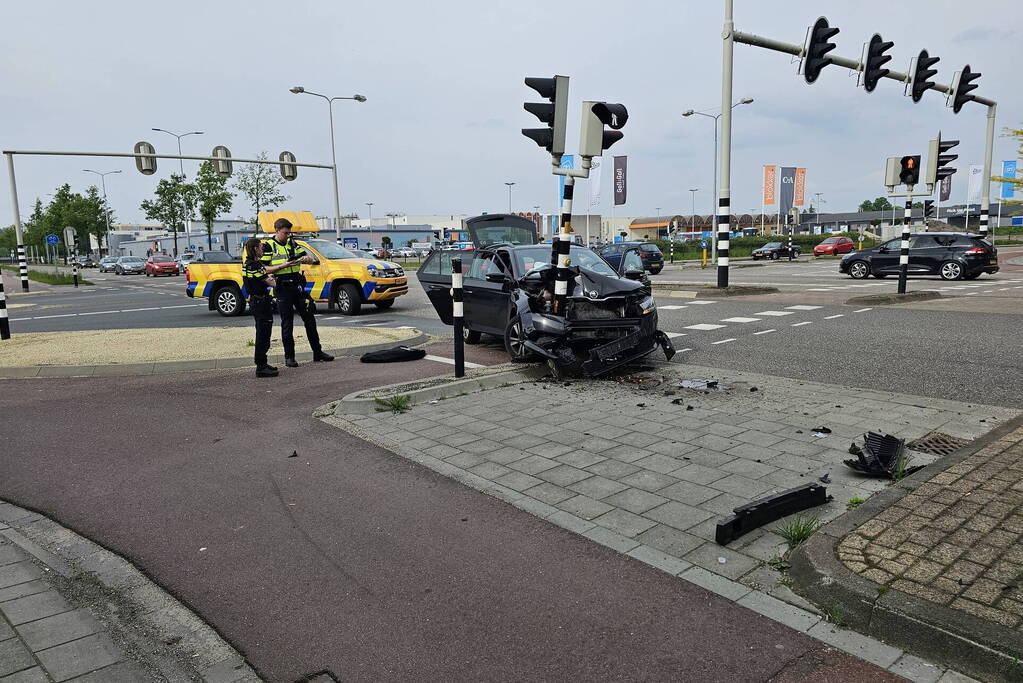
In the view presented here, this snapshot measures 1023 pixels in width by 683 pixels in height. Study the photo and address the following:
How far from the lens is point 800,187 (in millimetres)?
58625

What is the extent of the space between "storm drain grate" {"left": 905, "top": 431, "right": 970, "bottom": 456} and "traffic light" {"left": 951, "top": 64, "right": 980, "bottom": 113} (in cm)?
1803

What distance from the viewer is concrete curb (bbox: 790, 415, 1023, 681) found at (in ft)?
8.44

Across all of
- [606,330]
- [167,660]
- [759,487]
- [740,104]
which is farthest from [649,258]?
[167,660]

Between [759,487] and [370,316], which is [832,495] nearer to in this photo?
[759,487]

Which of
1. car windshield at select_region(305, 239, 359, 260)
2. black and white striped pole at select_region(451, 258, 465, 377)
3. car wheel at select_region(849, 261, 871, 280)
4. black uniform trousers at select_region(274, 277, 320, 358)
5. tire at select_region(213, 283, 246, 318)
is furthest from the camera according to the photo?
car wheel at select_region(849, 261, 871, 280)

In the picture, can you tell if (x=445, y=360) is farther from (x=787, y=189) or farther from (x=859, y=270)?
(x=787, y=189)

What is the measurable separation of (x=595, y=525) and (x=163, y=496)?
9.05ft

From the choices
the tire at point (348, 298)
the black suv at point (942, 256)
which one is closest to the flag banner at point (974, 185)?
the black suv at point (942, 256)

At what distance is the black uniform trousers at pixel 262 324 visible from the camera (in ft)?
28.0

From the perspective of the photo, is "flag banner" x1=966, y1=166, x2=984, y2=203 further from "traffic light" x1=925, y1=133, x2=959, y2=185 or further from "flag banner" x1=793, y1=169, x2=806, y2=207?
"traffic light" x1=925, y1=133, x2=959, y2=185

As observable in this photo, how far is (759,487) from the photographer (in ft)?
14.4

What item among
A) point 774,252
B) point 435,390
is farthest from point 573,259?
point 774,252

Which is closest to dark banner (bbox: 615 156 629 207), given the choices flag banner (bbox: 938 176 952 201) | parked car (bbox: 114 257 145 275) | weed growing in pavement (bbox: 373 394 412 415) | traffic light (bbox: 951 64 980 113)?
flag banner (bbox: 938 176 952 201)

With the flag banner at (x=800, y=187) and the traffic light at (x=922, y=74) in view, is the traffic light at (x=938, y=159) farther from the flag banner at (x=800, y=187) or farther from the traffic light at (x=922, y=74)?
the flag banner at (x=800, y=187)
